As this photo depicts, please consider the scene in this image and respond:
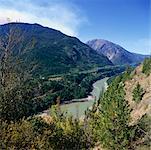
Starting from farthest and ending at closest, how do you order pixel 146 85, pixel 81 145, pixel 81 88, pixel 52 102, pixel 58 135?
pixel 81 88 < pixel 52 102 < pixel 146 85 < pixel 81 145 < pixel 58 135

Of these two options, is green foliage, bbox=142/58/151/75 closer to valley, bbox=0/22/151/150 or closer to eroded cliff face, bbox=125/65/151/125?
valley, bbox=0/22/151/150

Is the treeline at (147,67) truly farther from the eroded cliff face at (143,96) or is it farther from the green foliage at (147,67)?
the eroded cliff face at (143,96)

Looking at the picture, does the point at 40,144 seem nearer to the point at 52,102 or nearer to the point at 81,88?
the point at 52,102

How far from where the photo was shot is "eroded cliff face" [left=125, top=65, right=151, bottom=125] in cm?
7673

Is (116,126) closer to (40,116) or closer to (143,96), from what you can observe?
(40,116)

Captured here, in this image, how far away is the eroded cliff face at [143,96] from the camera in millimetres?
76731

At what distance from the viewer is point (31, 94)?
2706cm

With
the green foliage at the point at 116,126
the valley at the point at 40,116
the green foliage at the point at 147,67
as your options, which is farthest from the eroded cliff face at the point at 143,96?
the green foliage at the point at 116,126

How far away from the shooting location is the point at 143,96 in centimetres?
9338

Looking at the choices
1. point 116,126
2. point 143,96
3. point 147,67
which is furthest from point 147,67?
point 116,126

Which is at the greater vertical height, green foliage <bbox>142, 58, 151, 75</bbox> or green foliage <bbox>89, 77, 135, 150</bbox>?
green foliage <bbox>142, 58, 151, 75</bbox>

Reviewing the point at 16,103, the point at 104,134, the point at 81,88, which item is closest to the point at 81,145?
the point at 104,134

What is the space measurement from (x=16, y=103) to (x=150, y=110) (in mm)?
50605

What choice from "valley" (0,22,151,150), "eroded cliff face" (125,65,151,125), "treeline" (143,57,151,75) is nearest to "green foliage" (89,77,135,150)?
"valley" (0,22,151,150)
